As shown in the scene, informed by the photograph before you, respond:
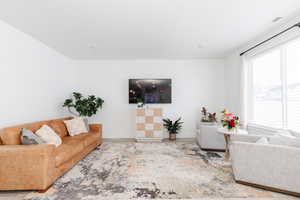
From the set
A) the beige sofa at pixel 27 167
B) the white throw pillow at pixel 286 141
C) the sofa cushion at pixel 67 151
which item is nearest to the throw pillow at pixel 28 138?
the beige sofa at pixel 27 167

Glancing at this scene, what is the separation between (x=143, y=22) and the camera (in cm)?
261

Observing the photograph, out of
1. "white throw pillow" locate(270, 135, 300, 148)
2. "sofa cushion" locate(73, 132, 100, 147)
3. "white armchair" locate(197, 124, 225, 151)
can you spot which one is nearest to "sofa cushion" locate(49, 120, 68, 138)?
"sofa cushion" locate(73, 132, 100, 147)

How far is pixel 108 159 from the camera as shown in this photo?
322cm

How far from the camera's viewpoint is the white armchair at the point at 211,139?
369 centimetres

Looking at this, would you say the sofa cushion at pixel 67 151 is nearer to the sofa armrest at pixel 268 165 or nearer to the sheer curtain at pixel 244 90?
the sofa armrest at pixel 268 165

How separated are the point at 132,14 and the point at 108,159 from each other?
9.18 ft

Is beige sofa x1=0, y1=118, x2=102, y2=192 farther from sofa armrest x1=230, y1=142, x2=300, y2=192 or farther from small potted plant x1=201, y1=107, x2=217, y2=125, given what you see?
small potted plant x1=201, y1=107, x2=217, y2=125

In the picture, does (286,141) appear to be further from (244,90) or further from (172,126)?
(172,126)

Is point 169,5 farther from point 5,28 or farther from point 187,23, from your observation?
point 5,28

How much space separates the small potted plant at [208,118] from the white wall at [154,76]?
24cm

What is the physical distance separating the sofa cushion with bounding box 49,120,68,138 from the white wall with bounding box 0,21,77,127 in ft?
1.29

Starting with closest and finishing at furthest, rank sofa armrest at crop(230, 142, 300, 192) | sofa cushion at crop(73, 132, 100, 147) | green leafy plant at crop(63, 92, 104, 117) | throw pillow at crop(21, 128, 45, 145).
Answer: sofa armrest at crop(230, 142, 300, 192), throw pillow at crop(21, 128, 45, 145), sofa cushion at crop(73, 132, 100, 147), green leafy plant at crop(63, 92, 104, 117)

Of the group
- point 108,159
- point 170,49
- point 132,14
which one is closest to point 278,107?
point 170,49

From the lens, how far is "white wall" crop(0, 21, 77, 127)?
8.68 ft
